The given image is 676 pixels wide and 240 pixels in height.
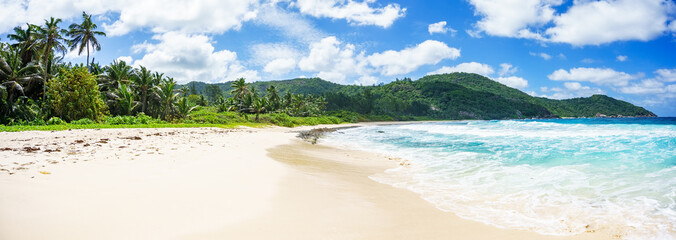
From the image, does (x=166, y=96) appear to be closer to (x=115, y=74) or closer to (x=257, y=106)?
(x=115, y=74)

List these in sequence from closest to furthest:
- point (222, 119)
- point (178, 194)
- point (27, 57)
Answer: point (178, 194), point (27, 57), point (222, 119)

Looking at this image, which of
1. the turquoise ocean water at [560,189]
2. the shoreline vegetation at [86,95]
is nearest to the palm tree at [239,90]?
the shoreline vegetation at [86,95]

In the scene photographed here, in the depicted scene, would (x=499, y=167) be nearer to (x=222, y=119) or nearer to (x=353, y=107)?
(x=222, y=119)

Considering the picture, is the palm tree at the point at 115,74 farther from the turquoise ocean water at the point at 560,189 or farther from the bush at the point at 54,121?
the turquoise ocean water at the point at 560,189

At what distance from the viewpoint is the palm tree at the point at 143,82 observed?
37844mm

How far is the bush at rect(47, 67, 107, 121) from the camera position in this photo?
26.7 metres

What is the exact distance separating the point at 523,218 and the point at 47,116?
35.9 meters

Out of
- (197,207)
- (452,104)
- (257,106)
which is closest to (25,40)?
(257,106)

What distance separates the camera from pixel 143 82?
3803cm

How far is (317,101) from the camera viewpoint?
3681 inches

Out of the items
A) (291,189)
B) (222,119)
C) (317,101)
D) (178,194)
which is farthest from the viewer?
(317,101)

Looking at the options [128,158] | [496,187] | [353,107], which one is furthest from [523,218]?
[353,107]

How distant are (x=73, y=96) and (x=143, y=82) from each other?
11.4 m

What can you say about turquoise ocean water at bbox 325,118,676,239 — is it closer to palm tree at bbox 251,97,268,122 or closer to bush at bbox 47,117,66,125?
bush at bbox 47,117,66,125
